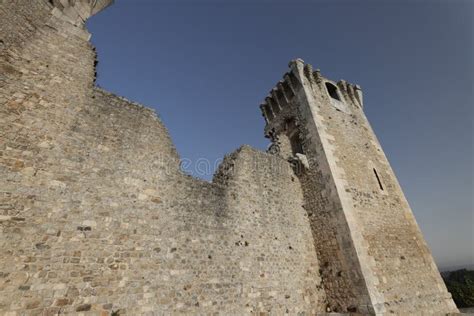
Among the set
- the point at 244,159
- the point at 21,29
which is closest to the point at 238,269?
the point at 244,159

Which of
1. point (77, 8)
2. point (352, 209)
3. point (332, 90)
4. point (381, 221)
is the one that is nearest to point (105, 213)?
point (77, 8)

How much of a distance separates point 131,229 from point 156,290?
3.80 ft

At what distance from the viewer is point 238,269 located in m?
5.48

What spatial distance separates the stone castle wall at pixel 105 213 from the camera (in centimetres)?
367

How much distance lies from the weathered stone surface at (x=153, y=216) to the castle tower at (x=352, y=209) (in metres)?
0.05

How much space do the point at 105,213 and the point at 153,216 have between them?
87cm

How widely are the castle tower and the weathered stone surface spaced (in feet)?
0.15

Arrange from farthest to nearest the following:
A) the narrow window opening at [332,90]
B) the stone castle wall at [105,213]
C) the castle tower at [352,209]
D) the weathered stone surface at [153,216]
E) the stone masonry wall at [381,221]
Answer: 1. the narrow window opening at [332,90]
2. the stone masonry wall at [381,221]
3. the castle tower at [352,209]
4. the weathered stone surface at [153,216]
5. the stone castle wall at [105,213]

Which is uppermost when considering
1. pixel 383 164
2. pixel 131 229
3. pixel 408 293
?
pixel 383 164

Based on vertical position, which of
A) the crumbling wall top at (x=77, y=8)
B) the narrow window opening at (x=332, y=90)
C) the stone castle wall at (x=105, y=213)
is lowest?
the stone castle wall at (x=105, y=213)

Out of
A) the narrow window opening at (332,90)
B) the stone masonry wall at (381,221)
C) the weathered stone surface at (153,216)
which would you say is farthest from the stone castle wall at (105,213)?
the narrow window opening at (332,90)

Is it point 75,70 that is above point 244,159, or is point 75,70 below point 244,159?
above

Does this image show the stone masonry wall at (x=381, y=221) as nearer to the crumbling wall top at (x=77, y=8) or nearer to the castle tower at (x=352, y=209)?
the castle tower at (x=352, y=209)

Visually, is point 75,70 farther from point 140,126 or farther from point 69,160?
point 69,160
